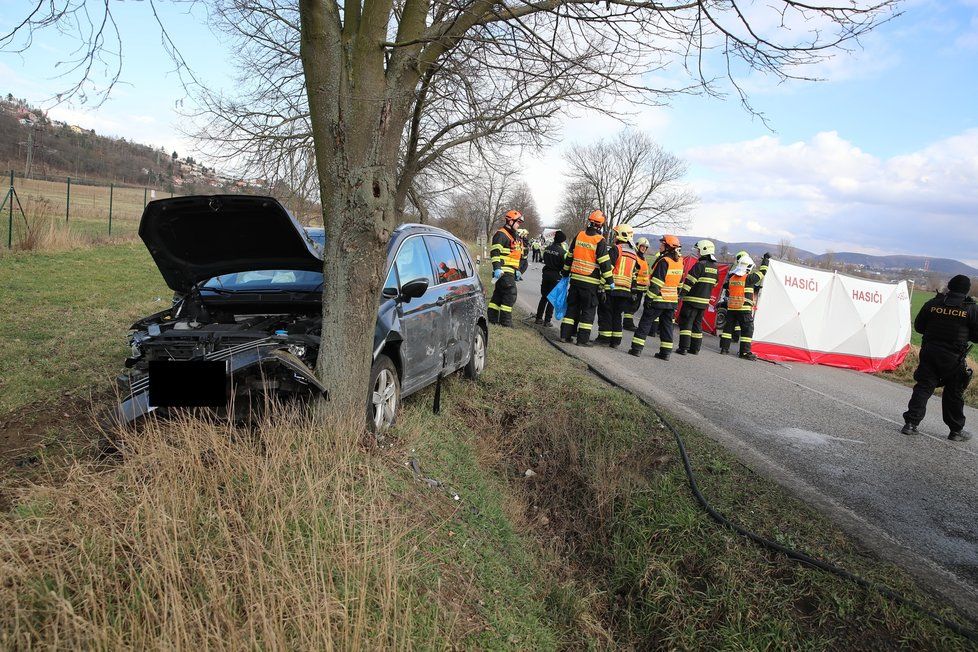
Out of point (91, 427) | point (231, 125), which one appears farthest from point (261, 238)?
point (231, 125)

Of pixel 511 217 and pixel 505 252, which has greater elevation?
pixel 511 217

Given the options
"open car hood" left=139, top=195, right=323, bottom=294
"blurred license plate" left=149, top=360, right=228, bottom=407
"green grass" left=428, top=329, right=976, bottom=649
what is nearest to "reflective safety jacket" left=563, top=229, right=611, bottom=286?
"green grass" left=428, top=329, right=976, bottom=649

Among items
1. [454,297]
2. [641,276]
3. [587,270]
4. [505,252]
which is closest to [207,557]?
[454,297]

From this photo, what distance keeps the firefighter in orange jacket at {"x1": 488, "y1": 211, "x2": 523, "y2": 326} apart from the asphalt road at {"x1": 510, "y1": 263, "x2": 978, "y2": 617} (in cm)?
167

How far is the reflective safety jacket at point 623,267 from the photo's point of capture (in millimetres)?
10000

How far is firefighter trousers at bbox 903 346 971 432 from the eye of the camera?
661 cm

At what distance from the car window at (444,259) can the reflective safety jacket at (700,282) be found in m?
5.52

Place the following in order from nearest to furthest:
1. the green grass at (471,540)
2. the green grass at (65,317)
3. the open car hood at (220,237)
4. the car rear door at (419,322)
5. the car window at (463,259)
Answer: the green grass at (471,540) < the open car hood at (220,237) < the car rear door at (419,322) < the green grass at (65,317) < the car window at (463,259)

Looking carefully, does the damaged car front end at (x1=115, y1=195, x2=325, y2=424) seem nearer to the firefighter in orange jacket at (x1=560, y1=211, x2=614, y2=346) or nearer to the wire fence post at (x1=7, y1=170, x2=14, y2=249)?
the firefighter in orange jacket at (x1=560, y1=211, x2=614, y2=346)

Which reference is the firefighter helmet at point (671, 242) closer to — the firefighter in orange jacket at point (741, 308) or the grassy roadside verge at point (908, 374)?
the firefighter in orange jacket at point (741, 308)

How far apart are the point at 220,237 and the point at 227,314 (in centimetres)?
76

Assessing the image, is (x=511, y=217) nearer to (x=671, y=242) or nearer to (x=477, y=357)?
(x=671, y=242)

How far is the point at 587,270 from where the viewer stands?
32.0 ft

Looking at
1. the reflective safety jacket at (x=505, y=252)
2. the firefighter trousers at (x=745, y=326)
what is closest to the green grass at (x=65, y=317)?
the reflective safety jacket at (x=505, y=252)
